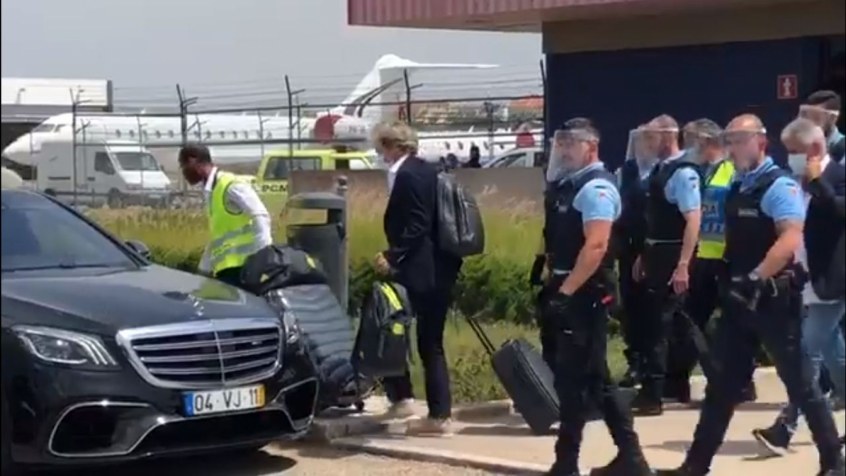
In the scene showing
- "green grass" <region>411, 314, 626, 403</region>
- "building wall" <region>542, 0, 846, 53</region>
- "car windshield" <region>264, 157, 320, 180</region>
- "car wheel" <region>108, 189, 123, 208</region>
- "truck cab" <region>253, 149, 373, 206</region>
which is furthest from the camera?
"car windshield" <region>264, 157, 320, 180</region>

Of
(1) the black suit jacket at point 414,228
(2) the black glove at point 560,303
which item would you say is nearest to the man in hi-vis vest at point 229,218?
(1) the black suit jacket at point 414,228

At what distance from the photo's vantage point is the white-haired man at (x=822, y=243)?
713 centimetres

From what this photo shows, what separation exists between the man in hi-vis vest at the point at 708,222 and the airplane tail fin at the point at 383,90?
36.4 feet

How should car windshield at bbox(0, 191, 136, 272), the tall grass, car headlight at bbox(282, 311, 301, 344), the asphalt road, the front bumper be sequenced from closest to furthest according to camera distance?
the front bumper
the asphalt road
car headlight at bbox(282, 311, 301, 344)
car windshield at bbox(0, 191, 136, 272)
the tall grass

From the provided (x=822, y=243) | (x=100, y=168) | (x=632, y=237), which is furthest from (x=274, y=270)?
(x=100, y=168)

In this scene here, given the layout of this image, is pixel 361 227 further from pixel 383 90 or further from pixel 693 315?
pixel 383 90

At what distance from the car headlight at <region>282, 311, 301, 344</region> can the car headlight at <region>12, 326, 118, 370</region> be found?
1.17 meters

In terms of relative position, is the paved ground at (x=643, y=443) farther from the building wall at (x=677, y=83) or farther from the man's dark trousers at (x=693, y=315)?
the building wall at (x=677, y=83)

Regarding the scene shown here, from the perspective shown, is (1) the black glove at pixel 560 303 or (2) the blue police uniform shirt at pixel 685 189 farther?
(2) the blue police uniform shirt at pixel 685 189

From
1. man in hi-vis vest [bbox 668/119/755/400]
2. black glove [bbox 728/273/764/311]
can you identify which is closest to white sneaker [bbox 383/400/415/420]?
man in hi-vis vest [bbox 668/119/755/400]

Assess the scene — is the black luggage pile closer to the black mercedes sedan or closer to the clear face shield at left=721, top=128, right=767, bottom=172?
the black mercedes sedan

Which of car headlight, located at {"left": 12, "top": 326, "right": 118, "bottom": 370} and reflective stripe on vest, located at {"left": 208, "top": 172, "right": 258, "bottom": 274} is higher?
reflective stripe on vest, located at {"left": 208, "top": 172, "right": 258, "bottom": 274}

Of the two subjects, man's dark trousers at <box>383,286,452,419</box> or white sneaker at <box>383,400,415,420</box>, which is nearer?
man's dark trousers at <box>383,286,452,419</box>

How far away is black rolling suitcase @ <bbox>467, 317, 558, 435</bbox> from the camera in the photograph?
29.9 feet
